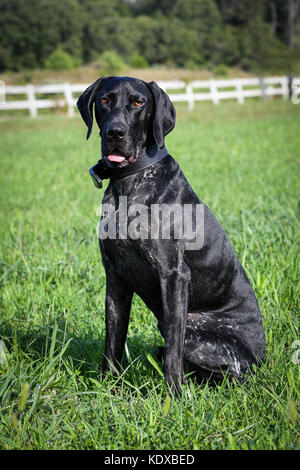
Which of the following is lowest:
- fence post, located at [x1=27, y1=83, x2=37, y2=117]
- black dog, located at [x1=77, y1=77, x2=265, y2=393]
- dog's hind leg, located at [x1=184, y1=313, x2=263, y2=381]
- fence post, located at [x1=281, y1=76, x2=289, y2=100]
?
dog's hind leg, located at [x1=184, y1=313, x2=263, y2=381]

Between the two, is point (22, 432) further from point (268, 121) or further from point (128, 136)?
point (268, 121)

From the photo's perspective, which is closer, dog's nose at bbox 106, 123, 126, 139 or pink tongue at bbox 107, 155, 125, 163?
dog's nose at bbox 106, 123, 126, 139

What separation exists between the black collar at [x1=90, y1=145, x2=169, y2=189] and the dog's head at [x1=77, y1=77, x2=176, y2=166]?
0.11 ft

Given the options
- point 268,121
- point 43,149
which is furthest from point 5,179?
point 268,121

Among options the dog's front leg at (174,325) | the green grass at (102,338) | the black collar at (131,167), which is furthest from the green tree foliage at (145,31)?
the dog's front leg at (174,325)

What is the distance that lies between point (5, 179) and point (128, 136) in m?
7.82

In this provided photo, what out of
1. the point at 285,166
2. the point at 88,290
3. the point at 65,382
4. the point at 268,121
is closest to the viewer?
the point at 65,382

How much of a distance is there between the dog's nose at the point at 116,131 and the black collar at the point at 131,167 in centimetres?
19

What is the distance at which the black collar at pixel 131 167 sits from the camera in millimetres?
2447

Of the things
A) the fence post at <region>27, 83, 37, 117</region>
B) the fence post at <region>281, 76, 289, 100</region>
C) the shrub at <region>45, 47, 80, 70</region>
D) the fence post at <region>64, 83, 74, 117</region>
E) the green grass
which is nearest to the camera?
the green grass

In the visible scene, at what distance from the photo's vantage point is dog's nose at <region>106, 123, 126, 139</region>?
2.28 metres

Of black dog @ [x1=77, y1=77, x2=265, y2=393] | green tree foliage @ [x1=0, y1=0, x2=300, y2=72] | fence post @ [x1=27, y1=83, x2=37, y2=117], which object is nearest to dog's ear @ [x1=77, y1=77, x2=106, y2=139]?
black dog @ [x1=77, y1=77, x2=265, y2=393]

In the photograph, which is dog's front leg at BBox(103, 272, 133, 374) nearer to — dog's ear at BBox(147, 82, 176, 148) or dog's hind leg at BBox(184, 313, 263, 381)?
dog's hind leg at BBox(184, 313, 263, 381)

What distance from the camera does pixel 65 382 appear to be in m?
2.53
